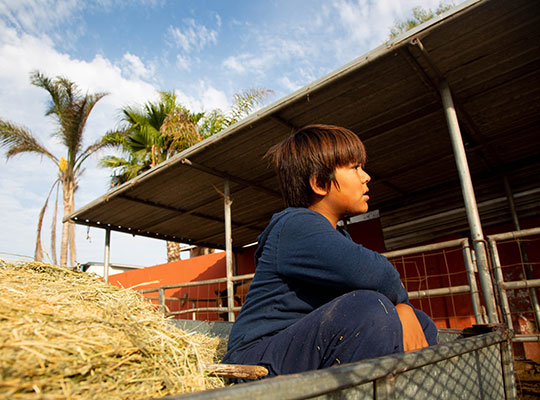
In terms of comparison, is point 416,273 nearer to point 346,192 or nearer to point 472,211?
point 472,211

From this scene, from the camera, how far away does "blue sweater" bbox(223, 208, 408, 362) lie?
46.5 inches

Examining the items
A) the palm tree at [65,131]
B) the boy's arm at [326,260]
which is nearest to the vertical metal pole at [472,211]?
the boy's arm at [326,260]

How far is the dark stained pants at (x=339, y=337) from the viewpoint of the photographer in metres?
1.03

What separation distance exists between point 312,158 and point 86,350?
1.11m

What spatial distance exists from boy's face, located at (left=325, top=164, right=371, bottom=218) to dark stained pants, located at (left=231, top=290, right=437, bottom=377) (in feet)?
1.73

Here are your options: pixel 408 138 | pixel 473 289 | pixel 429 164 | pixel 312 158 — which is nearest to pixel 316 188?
pixel 312 158

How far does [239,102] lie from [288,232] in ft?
31.4

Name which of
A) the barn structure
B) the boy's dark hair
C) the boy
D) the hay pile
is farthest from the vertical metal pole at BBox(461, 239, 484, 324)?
the hay pile

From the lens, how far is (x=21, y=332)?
0.71m

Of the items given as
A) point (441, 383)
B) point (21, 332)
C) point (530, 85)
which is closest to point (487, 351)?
point (441, 383)

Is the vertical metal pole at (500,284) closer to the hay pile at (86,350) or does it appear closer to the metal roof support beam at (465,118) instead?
the metal roof support beam at (465,118)

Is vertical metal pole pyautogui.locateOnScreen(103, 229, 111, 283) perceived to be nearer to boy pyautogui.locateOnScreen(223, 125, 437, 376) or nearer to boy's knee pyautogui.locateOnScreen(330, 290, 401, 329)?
boy pyautogui.locateOnScreen(223, 125, 437, 376)

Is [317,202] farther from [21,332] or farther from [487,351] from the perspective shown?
[21,332]

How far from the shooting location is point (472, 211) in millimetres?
3811
